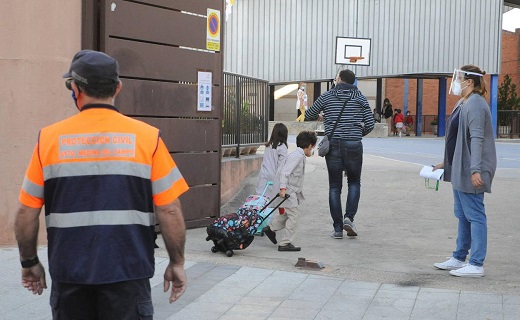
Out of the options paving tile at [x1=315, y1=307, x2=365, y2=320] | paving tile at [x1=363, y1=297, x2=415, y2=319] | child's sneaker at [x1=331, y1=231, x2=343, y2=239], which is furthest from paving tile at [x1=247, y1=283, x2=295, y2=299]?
child's sneaker at [x1=331, y1=231, x2=343, y2=239]

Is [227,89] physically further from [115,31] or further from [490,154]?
[490,154]

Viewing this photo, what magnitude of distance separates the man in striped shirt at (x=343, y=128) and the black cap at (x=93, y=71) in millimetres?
6115

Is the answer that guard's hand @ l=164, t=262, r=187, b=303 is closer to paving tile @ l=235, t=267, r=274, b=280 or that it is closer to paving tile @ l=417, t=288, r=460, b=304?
paving tile @ l=417, t=288, r=460, b=304

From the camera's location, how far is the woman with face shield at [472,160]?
7.40m

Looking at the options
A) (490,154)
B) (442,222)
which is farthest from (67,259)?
(442,222)

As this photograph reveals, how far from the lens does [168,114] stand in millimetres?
9844

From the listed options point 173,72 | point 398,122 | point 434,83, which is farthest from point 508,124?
point 173,72

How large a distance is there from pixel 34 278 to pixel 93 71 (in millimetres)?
933

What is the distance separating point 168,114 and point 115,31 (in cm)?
126

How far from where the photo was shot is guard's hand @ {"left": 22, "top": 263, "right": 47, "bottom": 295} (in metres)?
3.65

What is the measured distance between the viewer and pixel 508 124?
40688 mm

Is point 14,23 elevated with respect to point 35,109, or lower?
elevated

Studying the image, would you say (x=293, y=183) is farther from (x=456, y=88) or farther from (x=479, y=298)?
(x=479, y=298)


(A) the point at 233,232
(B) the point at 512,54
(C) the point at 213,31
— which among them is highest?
(B) the point at 512,54
